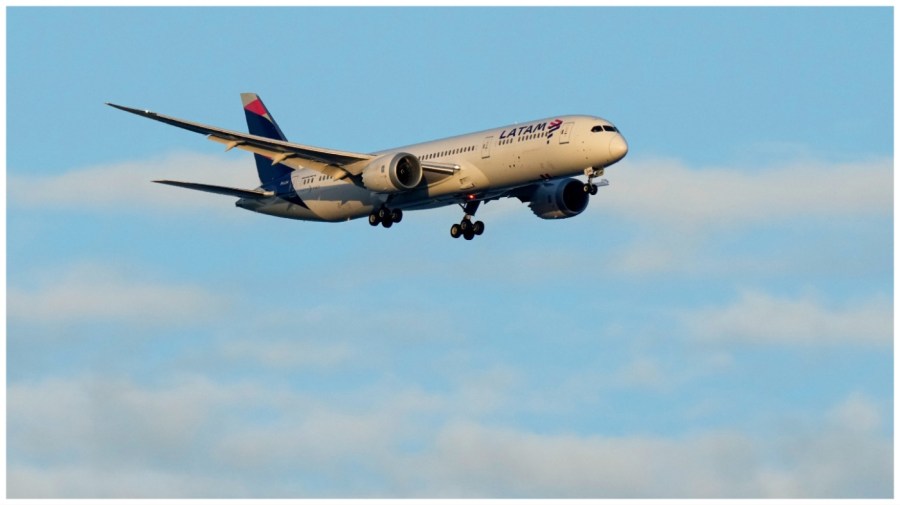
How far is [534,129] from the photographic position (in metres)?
77.5

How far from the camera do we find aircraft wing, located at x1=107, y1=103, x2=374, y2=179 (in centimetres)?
7712

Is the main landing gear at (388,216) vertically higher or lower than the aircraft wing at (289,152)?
lower

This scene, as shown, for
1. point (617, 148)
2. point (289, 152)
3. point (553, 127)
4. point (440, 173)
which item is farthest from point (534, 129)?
point (289, 152)

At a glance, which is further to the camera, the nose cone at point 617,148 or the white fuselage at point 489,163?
the white fuselage at point 489,163

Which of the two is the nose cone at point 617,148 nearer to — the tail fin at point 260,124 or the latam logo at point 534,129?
the latam logo at point 534,129

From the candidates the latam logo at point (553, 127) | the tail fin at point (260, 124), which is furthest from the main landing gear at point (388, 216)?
the tail fin at point (260, 124)

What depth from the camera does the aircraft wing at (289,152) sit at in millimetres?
77125

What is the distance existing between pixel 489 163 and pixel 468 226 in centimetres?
652

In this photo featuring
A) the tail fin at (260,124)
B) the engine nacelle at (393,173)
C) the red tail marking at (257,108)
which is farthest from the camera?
the red tail marking at (257,108)

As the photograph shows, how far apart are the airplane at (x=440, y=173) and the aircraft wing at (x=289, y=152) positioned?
0.04 meters

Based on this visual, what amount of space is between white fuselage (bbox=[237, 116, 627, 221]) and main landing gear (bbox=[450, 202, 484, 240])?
258cm

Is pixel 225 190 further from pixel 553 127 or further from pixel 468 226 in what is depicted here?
pixel 553 127

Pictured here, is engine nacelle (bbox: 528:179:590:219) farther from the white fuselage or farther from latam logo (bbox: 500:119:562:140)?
latam logo (bbox: 500:119:562:140)

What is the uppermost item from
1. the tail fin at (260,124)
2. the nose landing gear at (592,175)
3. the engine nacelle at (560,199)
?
the tail fin at (260,124)
